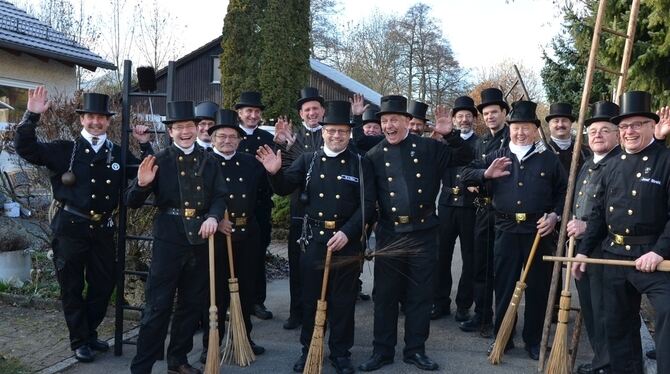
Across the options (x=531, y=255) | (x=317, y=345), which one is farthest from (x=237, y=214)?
(x=531, y=255)

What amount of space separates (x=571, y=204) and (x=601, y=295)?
0.98m

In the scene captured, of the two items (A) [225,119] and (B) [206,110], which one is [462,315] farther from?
(B) [206,110]

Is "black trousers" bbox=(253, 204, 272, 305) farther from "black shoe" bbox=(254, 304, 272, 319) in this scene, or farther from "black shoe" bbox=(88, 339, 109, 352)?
"black shoe" bbox=(88, 339, 109, 352)

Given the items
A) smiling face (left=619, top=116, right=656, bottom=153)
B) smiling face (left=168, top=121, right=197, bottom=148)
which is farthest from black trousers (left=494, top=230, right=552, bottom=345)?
smiling face (left=168, top=121, right=197, bottom=148)

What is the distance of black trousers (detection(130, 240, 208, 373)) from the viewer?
16.3ft

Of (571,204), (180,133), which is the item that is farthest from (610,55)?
(180,133)

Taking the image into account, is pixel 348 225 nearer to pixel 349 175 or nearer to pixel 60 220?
pixel 349 175

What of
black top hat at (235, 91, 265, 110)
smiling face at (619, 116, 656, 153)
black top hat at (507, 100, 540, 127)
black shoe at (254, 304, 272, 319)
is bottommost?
black shoe at (254, 304, 272, 319)

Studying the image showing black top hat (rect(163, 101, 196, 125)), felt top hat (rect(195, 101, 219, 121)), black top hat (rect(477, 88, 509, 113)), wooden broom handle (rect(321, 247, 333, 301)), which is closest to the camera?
black top hat (rect(163, 101, 196, 125))

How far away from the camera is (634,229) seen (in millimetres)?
4492

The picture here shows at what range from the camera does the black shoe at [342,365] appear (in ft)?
17.7

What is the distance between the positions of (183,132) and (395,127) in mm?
1829

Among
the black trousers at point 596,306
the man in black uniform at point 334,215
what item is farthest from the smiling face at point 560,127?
the man in black uniform at point 334,215

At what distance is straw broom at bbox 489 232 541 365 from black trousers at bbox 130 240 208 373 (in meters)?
2.64
